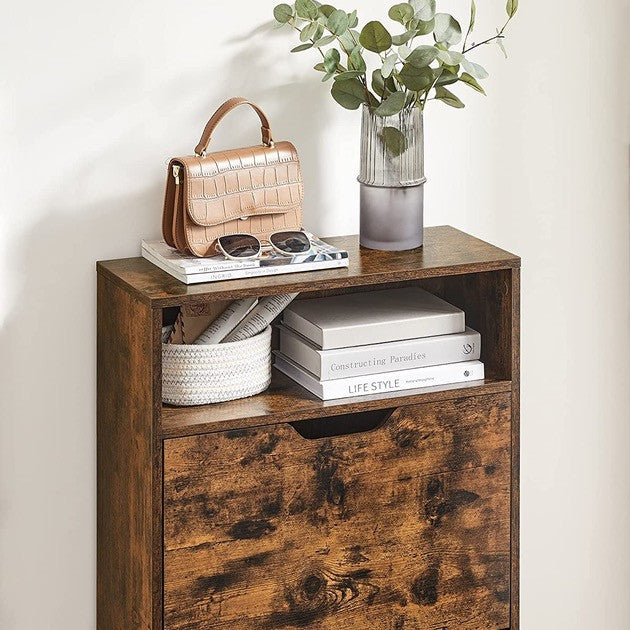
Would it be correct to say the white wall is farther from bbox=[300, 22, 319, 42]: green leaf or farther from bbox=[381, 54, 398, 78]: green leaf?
bbox=[381, 54, 398, 78]: green leaf

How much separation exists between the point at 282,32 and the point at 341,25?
0.38ft

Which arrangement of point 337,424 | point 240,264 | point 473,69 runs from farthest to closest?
point 337,424
point 473,69
point 240,264

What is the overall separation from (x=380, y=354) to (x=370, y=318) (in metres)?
0.07

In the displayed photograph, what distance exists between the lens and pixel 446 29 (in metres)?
1.80

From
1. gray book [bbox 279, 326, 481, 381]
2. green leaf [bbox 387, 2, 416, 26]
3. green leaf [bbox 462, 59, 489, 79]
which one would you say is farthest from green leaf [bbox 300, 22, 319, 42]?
gray book [bbox 279, 326, 481, 381]

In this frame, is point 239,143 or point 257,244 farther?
point 239,143

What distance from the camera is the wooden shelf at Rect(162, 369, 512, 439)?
1.62 m

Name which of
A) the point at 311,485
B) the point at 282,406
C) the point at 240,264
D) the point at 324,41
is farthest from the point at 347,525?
the point at 324,41

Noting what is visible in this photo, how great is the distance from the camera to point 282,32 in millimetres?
1857

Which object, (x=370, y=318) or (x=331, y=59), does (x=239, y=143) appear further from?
(x=370, y=318)

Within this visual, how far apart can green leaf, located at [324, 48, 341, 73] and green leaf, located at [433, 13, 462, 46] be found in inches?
6.1
